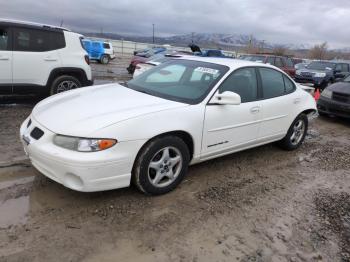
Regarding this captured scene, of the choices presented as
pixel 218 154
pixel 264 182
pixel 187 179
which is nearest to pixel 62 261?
pixel 187 179

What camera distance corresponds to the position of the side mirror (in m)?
4.21

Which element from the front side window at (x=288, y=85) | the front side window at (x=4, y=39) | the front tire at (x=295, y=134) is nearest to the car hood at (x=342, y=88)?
the front tire at (x=295, y=134)

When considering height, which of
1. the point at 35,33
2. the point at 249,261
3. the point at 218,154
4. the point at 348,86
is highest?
the point at 35,33

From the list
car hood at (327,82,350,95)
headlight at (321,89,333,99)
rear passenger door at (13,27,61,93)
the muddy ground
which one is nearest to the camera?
the muddy ground

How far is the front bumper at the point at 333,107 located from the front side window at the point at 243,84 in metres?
4.88

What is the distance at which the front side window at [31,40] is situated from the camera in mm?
7219

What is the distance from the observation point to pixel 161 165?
3895mm

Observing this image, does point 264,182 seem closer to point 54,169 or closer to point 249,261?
point 249,261

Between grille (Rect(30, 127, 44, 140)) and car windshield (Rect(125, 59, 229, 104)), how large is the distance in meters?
1.44

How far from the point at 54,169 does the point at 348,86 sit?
839 cm

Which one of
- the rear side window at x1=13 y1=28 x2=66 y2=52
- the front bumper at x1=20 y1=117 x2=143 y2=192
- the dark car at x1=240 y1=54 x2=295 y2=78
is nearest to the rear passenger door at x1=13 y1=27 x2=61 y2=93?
the rear side window at x1=13 y1=28 x2=66 y2=52

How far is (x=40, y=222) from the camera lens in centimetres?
331

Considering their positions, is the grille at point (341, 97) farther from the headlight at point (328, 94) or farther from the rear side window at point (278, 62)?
the rear side window at point (278, 62)

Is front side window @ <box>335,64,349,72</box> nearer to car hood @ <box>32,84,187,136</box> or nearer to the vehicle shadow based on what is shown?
the vehicle shadow
